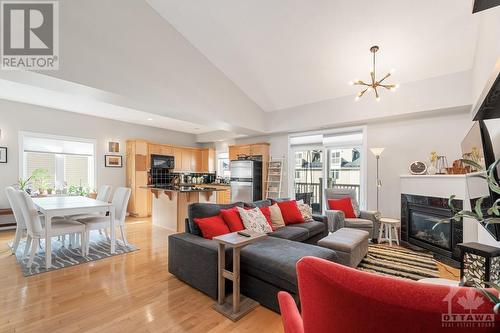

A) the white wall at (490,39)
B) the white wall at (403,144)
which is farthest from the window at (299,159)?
the white wall at (490,39)

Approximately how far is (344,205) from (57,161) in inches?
274

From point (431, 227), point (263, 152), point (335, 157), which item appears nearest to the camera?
point (431, 227)

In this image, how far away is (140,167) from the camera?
685 centimetres

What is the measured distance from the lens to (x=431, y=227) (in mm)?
3797

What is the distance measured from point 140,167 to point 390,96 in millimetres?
6556

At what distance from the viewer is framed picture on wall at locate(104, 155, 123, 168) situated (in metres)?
6.54

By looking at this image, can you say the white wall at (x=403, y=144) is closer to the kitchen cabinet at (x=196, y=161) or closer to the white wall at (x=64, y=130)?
the kitchen cabinet at (x=196, y=161)

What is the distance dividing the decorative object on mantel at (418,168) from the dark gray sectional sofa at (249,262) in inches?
113

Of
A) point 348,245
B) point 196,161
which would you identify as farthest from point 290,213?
point 196,161

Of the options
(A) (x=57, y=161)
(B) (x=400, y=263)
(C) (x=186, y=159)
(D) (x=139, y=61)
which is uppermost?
(D) (x=139, y=61)

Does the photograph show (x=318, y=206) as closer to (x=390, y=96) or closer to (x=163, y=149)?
(x=390, y=96)

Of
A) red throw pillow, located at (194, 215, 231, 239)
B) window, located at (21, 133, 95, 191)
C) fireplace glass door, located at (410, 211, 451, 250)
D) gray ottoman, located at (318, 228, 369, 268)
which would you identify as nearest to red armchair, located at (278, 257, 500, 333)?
red throw pillow, located at (194, 215, 231, 239)

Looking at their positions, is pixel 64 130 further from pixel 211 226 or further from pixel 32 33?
pixel 211 226

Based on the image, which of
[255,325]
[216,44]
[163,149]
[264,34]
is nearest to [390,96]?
[264,34]
